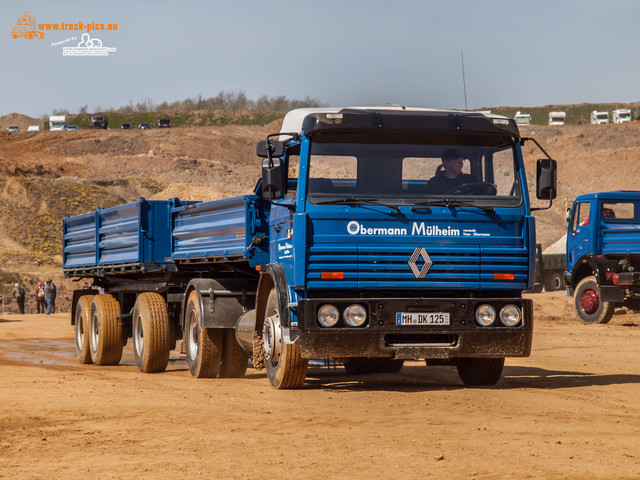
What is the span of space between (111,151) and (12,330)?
5353cm

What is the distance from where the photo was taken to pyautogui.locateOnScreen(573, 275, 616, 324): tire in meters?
23.9

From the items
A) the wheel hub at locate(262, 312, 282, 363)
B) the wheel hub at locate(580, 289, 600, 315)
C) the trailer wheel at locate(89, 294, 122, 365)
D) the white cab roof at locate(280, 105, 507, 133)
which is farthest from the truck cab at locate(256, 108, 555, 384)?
the wheel hub at locate(580, 289, 600, 315)

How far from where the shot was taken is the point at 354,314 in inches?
386

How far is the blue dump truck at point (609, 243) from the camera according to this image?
894 inches

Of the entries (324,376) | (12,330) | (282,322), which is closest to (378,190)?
(282,322)

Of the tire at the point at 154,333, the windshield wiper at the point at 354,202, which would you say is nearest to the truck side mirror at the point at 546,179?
the windshield wiper at the point at 354,202

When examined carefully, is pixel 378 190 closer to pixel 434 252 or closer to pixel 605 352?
pixel 434 252

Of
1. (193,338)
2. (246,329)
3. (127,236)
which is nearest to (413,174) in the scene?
(246,329)

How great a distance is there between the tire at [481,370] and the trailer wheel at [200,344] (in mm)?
3260

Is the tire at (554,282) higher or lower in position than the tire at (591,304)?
lower

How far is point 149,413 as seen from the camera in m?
9.17

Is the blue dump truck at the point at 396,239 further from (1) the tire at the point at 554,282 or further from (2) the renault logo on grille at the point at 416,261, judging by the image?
(1) the tire at the point at 554,282

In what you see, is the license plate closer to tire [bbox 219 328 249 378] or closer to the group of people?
tire [bbox 219 328 249 378]

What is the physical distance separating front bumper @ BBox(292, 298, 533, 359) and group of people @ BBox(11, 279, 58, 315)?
92.6 ft
